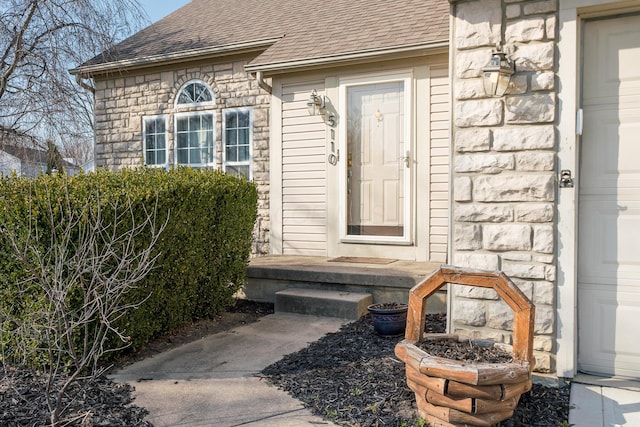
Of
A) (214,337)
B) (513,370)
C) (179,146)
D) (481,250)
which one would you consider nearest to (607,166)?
(481,250)

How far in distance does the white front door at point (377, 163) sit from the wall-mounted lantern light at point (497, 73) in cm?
262

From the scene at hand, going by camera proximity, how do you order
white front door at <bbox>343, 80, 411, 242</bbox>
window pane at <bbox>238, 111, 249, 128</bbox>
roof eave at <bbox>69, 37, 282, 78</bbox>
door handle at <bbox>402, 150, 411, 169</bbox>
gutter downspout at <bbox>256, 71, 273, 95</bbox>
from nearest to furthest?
door handle at <bbox>402, 150, 411, 169</bbox>, white front door at <bbox>343, 80, 411, 242</bbox>, gutter downspout at <bbox>256, 71, 273, 95</bbox>, roof eave at <bbox>69, 37, 282, 78</bbox>, window pane at <bbox>238, 111, 249, 128</bbox>

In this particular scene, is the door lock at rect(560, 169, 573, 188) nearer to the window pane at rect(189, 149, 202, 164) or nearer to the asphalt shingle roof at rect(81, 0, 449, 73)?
the asphalt shingle roof at rect(81, 0, 449, 73)

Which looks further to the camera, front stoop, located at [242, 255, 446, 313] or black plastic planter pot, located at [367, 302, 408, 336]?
front stoop, located at [242, 255, 446, 313]

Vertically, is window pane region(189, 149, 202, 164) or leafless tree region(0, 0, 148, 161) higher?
leafless tree region(0, 0, 148, 161)

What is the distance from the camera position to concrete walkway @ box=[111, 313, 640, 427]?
2.71m

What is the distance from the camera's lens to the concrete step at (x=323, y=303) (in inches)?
187

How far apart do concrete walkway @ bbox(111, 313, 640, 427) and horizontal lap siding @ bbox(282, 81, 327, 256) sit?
93.7 inches

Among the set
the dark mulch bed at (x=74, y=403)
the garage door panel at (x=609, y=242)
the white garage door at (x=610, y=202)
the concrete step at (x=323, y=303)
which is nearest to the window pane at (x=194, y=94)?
the concrete step at (x=323, y=303)

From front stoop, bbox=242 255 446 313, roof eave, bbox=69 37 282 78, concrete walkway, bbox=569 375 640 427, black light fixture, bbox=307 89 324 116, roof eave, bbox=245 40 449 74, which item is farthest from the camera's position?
roof eave, bbox=69 37 282 78

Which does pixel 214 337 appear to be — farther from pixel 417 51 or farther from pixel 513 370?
pixel 417 51

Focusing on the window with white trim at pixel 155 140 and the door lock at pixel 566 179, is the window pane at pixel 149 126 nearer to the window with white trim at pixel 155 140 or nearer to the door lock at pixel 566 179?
the window with white trim at pixel 155 140

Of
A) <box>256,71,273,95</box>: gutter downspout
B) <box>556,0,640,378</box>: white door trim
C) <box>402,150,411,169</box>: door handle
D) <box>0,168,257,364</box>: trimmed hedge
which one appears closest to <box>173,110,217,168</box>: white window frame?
<box>256,71,273,95</box>: gutter downspout

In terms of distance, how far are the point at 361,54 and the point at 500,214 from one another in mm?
3212
